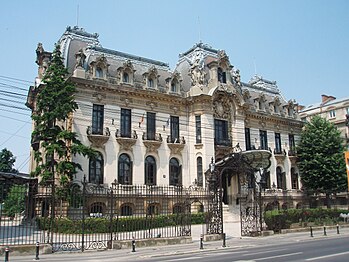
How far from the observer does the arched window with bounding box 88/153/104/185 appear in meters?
32.9

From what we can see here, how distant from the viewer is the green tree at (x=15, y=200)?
731 inches

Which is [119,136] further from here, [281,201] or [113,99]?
[281,201]

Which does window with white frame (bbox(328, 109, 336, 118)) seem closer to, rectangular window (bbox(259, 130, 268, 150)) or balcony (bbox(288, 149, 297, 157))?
balcony (bbox(288, 149, 297, 157))

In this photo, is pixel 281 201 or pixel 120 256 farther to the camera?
pixel 281 201

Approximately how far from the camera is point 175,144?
37562mm

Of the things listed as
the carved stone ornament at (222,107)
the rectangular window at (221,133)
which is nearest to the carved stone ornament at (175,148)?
the rectangular window at (221,133)

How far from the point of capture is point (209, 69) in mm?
41719

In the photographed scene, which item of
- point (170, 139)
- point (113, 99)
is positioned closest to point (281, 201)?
point (170, 139)

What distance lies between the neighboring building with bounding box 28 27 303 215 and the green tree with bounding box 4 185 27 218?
309 inches

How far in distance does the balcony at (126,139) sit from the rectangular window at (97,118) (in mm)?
1677

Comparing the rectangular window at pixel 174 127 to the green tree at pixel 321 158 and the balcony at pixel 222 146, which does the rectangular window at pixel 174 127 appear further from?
the green tree at pixel 321 158

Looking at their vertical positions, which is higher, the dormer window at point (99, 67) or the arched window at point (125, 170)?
the dormer window at point (99, 67)

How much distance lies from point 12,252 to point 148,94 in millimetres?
23154

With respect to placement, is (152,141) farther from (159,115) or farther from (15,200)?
(15,200)
